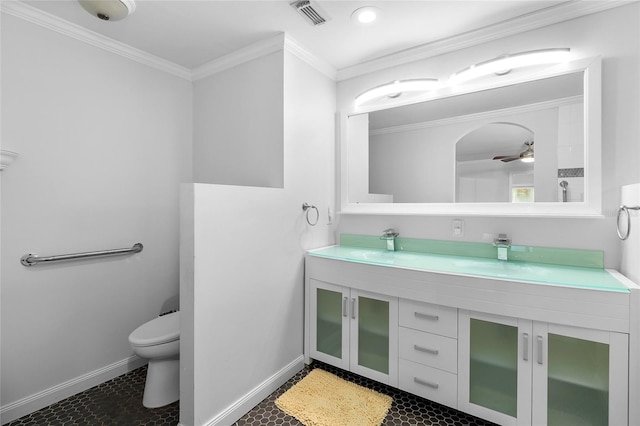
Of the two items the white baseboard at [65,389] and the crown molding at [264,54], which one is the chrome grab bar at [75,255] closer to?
the white baseboard at [65,389]

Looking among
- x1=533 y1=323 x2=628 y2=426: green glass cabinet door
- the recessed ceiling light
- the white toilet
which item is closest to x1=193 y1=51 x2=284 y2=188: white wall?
the recessed ceiling light

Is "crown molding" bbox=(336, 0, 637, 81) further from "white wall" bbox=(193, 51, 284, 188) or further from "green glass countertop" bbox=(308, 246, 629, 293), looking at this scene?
"green glass countertop" bbox=(308, 246, 629, 293)

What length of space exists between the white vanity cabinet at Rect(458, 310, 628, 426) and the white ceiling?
1.75 m

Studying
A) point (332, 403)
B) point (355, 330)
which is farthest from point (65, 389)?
point (355, 330)

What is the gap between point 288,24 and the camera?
74.9 inches

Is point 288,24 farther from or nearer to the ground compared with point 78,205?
farther from the ground

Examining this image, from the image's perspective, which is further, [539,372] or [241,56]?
[241,56]

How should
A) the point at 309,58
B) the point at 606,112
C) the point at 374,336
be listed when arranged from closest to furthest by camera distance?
the point at 606,112
the point at 374,336
the point at 309,58

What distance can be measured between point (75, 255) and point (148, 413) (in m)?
1.05

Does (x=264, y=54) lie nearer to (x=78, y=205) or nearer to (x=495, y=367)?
(x=78, y=205)

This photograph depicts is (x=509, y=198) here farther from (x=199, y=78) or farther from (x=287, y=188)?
(x=199, y=78)

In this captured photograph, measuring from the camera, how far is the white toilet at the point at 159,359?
171cm

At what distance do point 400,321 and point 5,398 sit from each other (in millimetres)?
2240

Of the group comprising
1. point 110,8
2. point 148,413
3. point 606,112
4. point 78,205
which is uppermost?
point 110,8
